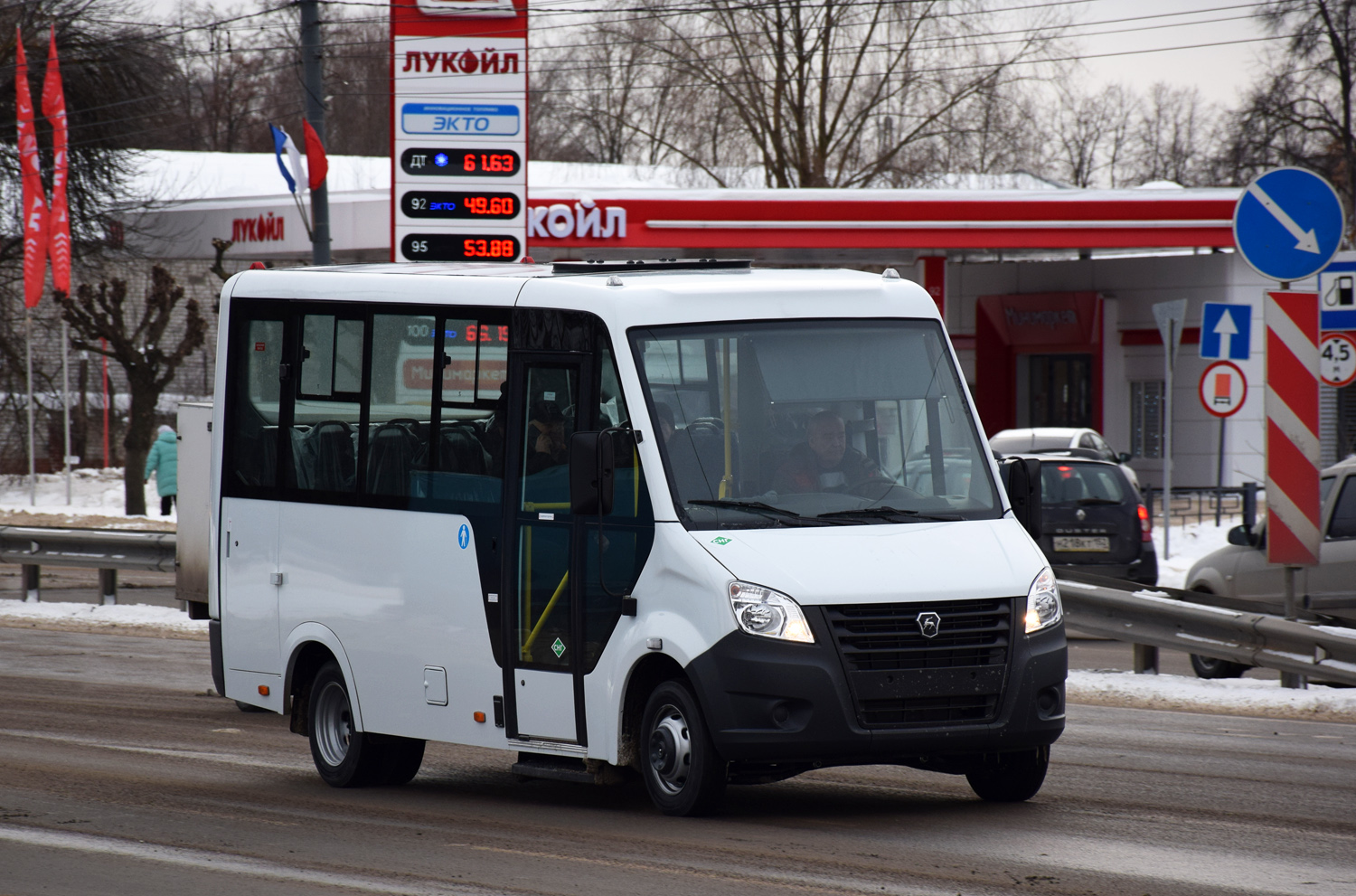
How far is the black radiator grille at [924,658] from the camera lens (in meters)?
7.65

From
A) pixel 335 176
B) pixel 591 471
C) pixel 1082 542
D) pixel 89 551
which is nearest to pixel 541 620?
pixel 591 471

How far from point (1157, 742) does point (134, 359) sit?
2713cm

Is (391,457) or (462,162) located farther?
(462,162)

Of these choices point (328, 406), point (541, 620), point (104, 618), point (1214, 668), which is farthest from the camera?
point (104, 618)

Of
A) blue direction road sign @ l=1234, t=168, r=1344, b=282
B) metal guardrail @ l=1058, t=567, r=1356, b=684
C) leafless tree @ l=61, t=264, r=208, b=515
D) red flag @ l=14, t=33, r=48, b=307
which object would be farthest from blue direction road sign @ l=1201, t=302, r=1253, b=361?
red flag @ l=14, t=33, r=48, b=307

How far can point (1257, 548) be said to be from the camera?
1487 cm

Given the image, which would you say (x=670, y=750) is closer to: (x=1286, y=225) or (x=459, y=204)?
(x=1286, y=225)

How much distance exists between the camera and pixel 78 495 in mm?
38062

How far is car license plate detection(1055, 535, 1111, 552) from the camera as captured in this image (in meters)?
19.2

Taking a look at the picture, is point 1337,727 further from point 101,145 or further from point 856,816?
point 101,145

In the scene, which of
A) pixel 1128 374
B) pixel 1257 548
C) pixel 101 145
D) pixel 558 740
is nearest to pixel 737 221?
pixel 1128 374

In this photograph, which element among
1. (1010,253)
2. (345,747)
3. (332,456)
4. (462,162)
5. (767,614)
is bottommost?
(345,747)

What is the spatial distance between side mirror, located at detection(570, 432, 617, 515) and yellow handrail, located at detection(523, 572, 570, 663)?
0.59m

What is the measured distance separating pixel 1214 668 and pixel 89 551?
11817 mm
